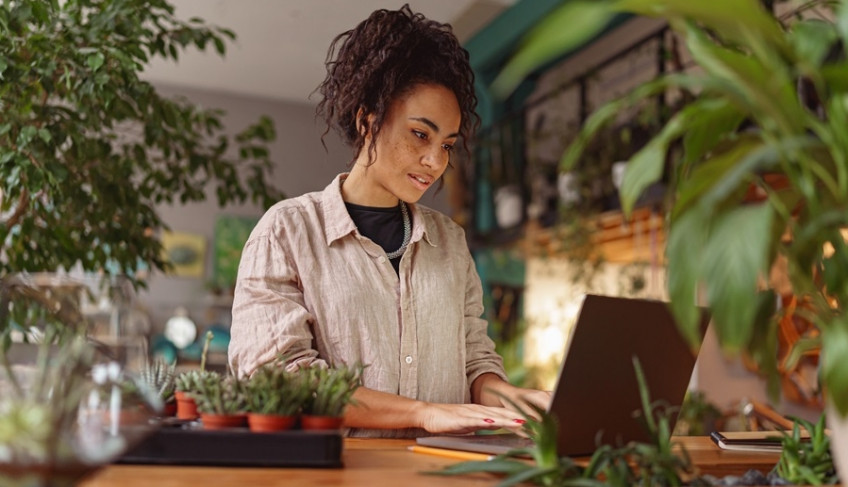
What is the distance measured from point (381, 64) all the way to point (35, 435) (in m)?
1.33

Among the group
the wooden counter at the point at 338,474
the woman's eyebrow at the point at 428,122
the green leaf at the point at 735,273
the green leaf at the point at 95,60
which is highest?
the green leaf at the point at 95,60

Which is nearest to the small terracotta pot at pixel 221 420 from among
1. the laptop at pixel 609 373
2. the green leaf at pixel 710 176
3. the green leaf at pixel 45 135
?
the laptop at pixel 609 373

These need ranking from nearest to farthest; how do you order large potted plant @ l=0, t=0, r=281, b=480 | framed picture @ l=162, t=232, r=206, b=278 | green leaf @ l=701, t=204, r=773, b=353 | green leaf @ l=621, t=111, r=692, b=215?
green leaf @ l=701, t=204, r=773, b=353 < green leaf @ l=621, t=111, r=692, b=215 < large potted plant @ l=0, t=0, r=281, b=480 < framed picture @ l=162, t=232, r=206, b=278

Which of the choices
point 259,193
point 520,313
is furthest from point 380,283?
point 520,313

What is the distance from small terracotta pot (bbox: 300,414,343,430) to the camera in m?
1.22

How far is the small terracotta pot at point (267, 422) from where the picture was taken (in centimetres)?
120

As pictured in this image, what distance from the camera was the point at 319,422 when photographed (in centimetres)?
122

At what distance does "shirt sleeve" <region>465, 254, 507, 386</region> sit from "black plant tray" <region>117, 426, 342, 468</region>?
3.16 feet

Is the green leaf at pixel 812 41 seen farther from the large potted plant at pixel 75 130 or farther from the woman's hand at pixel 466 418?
the large potted plant at pixel 75 130

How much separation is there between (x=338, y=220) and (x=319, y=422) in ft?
2.65

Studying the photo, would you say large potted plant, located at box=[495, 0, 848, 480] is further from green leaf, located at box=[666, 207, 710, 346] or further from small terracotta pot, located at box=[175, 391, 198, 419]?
small terracotta pot, located at box=[175, 391, 198, 419]

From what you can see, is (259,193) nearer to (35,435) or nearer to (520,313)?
(35,435)

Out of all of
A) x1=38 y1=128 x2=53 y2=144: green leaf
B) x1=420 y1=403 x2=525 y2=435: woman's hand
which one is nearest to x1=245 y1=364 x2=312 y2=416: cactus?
x1=420 y1=403 x2=525 y2=435: woman's hand

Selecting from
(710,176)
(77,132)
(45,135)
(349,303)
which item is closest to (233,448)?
(710,176)
